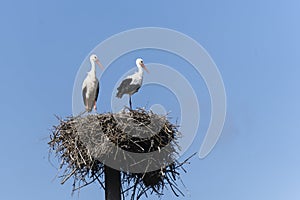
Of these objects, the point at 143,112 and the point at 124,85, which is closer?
the point at 143,112

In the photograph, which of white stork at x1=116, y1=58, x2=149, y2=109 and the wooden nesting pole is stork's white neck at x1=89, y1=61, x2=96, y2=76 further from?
the wooden nesting pole

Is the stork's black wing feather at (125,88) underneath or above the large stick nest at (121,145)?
A: above

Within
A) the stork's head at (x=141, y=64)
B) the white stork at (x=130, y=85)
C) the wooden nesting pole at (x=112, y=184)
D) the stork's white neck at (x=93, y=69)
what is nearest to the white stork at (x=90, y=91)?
the stork's white neck at (x=93, y=69)

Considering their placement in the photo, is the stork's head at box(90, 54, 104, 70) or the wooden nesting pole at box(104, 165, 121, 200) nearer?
the wooden nesting pole at box(104, 165, 121, 200)

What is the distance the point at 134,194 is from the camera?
9430 millimetres

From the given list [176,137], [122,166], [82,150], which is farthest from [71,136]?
[176,137]

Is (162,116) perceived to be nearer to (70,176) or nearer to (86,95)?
(70,176)

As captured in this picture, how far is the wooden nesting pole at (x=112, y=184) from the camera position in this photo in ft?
30.9

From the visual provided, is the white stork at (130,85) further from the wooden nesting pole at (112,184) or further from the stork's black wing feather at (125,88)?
the wooden nesting pole at (112,184)

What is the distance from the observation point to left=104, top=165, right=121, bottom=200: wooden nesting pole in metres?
9.42

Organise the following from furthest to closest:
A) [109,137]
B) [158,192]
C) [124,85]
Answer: [124,85], [158,192], [109,137]

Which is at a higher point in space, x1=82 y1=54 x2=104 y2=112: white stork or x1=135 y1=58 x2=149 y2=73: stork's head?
x1=135 y1=58 x2=149 y2=73: stork's head

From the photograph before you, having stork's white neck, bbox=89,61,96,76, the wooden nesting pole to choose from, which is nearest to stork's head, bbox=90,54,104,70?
stork's white neck, bbox=89,61,96,76

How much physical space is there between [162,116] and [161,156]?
55 centimetres
